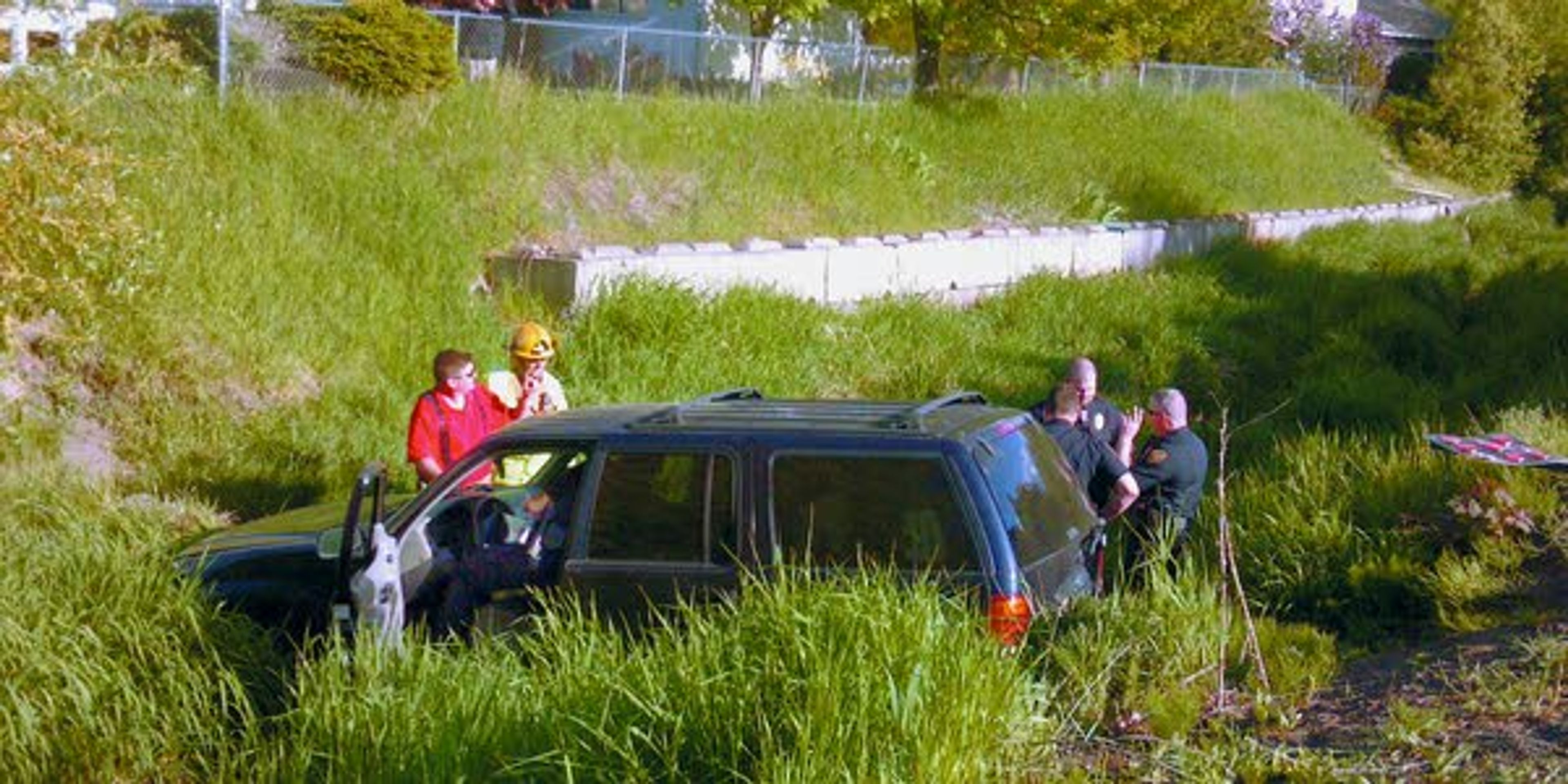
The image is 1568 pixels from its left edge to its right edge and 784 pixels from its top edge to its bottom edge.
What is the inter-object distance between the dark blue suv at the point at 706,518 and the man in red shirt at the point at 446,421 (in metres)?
1.43

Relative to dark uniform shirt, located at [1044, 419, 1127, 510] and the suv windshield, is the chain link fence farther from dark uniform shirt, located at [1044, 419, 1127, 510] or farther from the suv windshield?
the suv windshield

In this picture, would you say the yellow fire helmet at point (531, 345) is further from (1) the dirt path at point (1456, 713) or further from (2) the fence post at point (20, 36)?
(1) the dirt path at point (1456, 713)

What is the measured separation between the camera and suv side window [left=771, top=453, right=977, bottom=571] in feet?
23.3

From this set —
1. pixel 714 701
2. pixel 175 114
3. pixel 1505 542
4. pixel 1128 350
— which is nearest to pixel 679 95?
pixel 1128 350

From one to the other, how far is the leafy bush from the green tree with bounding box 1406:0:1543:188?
29.5 m

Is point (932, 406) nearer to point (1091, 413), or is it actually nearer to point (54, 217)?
point (1091, 413)

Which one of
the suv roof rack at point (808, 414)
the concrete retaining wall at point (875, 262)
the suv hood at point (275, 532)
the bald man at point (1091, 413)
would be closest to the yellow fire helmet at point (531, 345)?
the suv hood at point (275, 532)

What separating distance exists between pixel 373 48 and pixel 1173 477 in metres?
9.27

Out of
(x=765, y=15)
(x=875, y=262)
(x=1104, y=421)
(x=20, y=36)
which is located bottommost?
(x=875, y=262)

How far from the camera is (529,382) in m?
10.1

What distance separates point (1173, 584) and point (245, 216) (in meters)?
8.73

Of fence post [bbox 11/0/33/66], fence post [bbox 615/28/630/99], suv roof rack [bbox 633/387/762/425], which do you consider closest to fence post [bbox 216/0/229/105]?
fence post [bbox 11/0/33/66]

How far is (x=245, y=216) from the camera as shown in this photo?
46.4 ft

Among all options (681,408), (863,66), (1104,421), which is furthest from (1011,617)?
(863,66)
